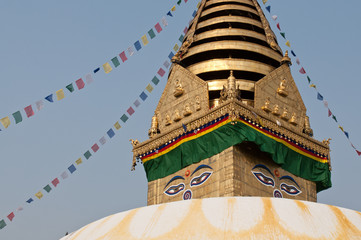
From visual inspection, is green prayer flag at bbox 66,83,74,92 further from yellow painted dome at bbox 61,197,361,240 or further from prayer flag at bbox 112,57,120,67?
yellow painted dome at bbox 61,197,361,240

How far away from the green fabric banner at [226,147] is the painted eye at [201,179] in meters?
0.61

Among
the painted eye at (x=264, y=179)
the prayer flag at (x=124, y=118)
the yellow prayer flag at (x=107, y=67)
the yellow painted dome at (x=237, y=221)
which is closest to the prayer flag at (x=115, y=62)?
the yellow prayer flag at (x=107, y=67)

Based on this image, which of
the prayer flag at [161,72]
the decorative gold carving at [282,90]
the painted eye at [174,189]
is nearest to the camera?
the painted eye at [174,189]

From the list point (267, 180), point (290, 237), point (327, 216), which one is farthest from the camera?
point (267, 180)

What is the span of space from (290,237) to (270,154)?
10984mm

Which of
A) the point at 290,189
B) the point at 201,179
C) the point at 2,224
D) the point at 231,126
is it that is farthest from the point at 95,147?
the point at 290,189

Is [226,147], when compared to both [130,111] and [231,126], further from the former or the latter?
[130,111]

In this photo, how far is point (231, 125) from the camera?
17.8m

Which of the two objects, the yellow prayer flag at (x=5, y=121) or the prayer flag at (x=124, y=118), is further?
the prayer flag at (x=124, y=118)

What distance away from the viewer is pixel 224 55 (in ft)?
71.1

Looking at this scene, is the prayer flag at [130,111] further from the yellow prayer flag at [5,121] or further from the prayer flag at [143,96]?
the yellow prayer flag at [5,121]

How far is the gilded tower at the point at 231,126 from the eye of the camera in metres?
17.8

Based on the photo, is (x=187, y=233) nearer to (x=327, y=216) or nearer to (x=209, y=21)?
(x=327, y=216)

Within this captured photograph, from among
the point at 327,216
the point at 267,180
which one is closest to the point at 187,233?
the point at 327,216
